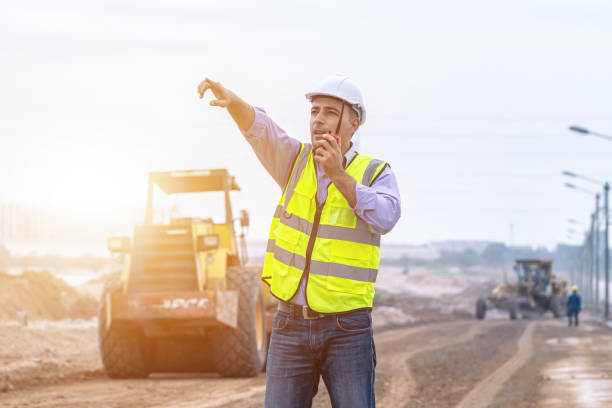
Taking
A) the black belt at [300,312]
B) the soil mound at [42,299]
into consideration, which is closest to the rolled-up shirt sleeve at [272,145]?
the black belt at [300,312]

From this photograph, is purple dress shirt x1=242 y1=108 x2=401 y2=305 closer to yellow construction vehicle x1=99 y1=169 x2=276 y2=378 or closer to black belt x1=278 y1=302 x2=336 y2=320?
black belt x1=278 y1=302 x2=336 y2=320

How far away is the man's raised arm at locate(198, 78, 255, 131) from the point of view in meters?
4.12

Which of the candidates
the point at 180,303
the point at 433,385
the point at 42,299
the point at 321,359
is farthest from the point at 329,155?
the point at 42,299

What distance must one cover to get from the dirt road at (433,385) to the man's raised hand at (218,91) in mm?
7106

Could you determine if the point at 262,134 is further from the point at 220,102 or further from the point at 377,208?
the point at 377,208

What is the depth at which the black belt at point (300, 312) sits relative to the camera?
13.3 feet

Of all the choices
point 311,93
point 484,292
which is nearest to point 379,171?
point 311,93

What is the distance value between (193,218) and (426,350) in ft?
28.5

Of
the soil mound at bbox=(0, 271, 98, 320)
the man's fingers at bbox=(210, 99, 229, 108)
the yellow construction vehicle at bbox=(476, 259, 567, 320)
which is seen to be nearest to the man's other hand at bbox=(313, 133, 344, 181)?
the man's fingers at bbox=(210, 99, 229, 108)

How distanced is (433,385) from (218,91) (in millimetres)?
10543

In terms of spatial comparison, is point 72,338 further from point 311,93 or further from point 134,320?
point 311,93

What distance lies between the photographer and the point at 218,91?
13.6 ft

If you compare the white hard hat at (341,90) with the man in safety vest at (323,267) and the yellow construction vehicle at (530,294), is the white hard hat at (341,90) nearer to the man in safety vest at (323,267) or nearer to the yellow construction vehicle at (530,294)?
the man in safety vest at (323,267)

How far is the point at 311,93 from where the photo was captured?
4320mm
